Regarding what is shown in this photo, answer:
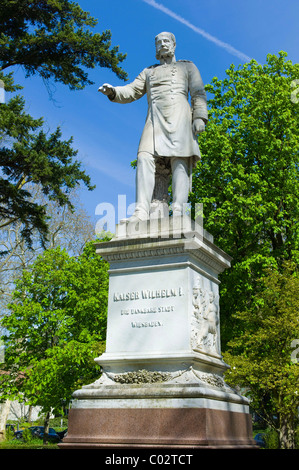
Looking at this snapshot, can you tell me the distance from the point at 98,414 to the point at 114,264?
207 cm

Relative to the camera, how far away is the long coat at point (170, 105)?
26.6 feet

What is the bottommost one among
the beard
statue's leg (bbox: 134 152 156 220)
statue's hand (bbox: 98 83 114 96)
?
statue's leg (bbox: 134 152 156 220)

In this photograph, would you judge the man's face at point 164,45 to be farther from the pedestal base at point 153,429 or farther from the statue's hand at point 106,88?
the pedestal base at point 153,429

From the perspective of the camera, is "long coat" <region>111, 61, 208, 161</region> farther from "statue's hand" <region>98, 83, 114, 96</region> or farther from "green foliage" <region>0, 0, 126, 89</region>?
"green foliage" <region>0, 0, 126, 89</region>

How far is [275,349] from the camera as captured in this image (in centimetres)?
1709

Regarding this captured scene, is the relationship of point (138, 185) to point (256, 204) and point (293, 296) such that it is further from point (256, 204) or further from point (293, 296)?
point (256, 204)

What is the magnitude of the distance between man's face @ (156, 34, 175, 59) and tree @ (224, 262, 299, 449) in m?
9.78

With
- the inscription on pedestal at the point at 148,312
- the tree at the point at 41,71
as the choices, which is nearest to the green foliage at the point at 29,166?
the tree at the point at 41,71

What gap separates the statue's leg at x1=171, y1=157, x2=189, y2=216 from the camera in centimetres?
795

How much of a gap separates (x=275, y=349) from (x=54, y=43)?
1225 cm

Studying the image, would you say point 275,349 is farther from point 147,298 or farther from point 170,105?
point 147,298

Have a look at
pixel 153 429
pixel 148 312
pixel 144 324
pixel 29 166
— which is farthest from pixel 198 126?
pixel 29 166

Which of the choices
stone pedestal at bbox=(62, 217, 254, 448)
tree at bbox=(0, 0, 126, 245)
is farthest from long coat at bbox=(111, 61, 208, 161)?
tree at bbox=(0, 0, 126, 245)
